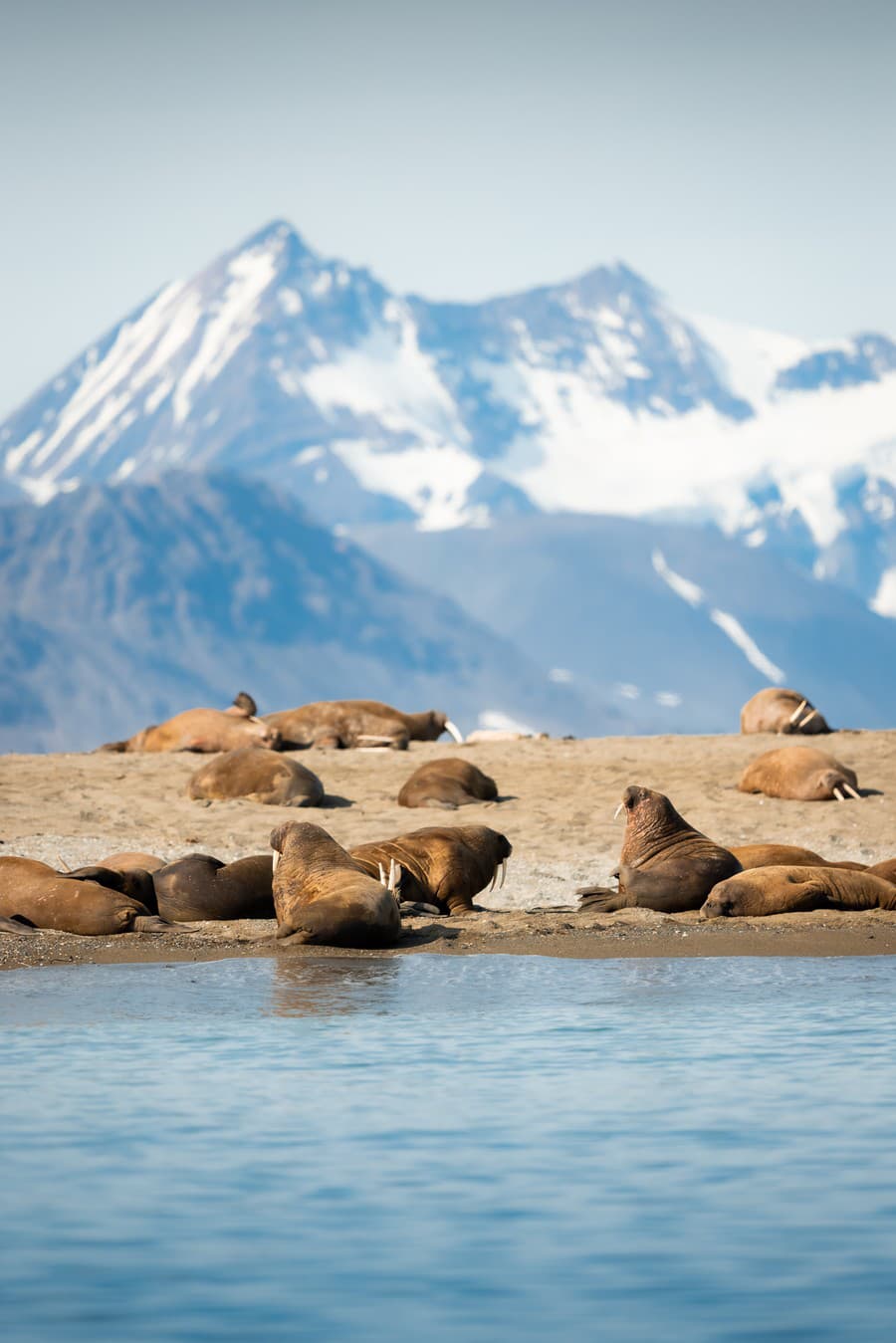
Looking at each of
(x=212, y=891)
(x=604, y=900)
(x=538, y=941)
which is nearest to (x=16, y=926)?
(x=212, y=891)

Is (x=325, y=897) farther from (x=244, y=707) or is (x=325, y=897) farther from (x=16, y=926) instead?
(x=244, y=707)

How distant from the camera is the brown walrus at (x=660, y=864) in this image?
12.8 m

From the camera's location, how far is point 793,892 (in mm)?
12680

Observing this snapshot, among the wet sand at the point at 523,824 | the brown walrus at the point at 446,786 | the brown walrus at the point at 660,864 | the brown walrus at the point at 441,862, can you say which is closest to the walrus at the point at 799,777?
the wet sand at the point at 523,824

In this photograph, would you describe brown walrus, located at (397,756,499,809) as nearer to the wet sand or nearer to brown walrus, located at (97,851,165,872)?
the wet sand

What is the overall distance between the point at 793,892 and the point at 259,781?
7.23 meters

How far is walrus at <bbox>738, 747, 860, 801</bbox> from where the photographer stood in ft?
60.4

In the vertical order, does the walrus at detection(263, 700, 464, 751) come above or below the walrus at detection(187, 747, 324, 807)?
above

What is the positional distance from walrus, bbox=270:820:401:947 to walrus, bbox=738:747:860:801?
771 cm

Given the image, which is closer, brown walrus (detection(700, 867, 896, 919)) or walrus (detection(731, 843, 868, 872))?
brown walrus (detection(700, 867, 896, 919))

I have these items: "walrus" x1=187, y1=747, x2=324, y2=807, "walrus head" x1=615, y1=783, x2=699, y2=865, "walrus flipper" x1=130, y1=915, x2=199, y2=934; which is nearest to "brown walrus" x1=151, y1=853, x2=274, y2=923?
"walrus flipper" x1=130, y1=915, x2=199, y2=934

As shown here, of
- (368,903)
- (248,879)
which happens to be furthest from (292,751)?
(368,903)

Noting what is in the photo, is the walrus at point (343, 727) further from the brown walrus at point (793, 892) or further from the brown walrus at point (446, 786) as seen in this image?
the brown walrus at point (793, 892)

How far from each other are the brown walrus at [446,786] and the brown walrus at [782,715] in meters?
5.99
